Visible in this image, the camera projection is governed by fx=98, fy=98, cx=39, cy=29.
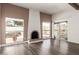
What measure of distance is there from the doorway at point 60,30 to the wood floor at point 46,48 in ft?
0.40

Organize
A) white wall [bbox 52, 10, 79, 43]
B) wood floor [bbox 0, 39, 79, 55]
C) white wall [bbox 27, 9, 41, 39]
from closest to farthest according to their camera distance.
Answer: wood floor [bbox 0, 39, 79, 55], white wall [bbox 52, 10, 79, 43], white wall [bbox 27, 9, 41, 39]

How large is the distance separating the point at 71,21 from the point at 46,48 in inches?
33.6

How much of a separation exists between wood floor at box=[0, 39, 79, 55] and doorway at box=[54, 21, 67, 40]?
0.40ft

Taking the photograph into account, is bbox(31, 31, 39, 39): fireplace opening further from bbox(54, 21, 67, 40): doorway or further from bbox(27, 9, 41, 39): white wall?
bbox(54, 21, 67, 40): doorway

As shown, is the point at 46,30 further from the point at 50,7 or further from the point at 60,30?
the point at 50,7

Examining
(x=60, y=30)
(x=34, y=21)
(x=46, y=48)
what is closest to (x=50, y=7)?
(x=34, y=21)

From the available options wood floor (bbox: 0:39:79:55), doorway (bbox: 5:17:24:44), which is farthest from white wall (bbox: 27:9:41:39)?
wood floor (bbox: 0:39:79:55)

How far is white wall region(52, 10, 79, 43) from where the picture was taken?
7.11 ft

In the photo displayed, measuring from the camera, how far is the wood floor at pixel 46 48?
2.05 meters

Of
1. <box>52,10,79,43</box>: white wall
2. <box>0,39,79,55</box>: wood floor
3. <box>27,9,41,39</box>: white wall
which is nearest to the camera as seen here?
<box>0,39,79,55</box>: wood floor

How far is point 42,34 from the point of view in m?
2.35
